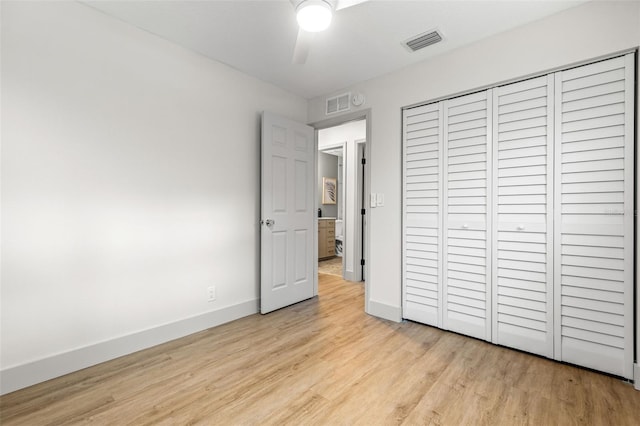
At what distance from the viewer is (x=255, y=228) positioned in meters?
3.13

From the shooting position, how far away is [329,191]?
23.8 feet

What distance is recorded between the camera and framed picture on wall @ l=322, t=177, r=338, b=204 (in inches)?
280

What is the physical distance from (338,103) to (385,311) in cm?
226

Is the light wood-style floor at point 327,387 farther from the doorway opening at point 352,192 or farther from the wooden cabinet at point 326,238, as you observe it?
the wooden cabinet at point 326,238

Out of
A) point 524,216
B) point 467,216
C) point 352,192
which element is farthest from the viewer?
point 352,192

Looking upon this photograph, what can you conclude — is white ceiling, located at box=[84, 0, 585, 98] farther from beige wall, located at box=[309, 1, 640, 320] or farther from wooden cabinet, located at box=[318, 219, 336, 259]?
wooden cabinet, located at box=[318, 219, 336, 259]

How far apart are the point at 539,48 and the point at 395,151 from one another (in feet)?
4.16

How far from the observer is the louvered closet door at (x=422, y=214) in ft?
8.77

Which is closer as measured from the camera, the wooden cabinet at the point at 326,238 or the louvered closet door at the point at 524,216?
the louvered closet door at the point at 524,216

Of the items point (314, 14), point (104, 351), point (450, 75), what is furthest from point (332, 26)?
point (104, 351)

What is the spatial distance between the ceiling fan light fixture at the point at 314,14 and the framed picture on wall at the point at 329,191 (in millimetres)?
5586

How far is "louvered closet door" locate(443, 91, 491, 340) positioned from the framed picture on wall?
4604mm

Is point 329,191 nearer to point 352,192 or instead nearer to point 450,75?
point 352,192

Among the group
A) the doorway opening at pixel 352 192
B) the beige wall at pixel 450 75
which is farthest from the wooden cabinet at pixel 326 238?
the beige wall at pixel 450 75
